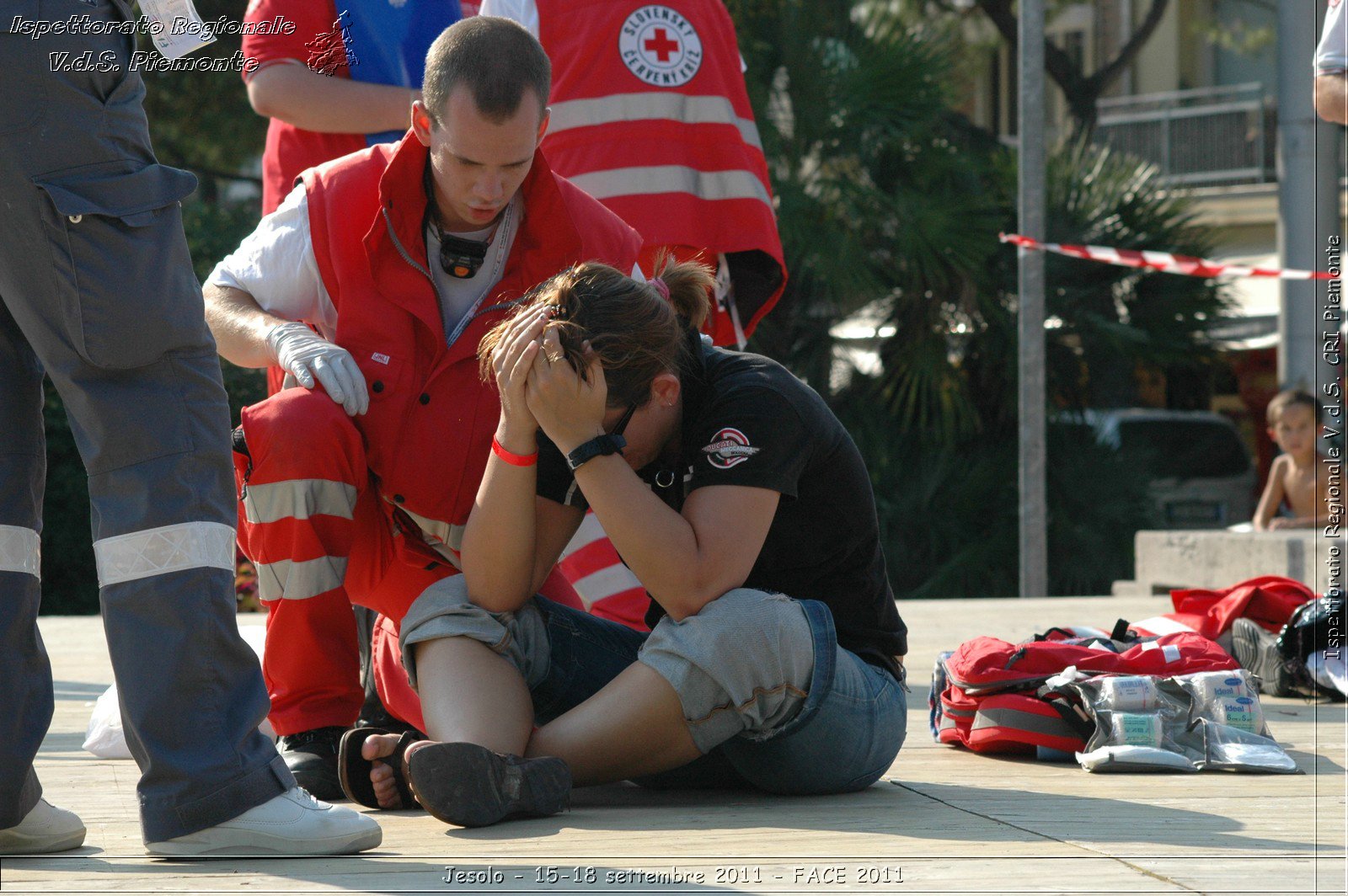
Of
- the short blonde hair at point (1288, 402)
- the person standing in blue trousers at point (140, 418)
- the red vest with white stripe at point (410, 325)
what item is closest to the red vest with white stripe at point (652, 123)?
the red vest with white stripe at point (410, 325)

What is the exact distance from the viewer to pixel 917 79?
9.78 meters

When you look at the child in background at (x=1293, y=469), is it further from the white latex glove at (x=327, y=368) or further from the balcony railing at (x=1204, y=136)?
the balcony railing at (x=1204, y=136)

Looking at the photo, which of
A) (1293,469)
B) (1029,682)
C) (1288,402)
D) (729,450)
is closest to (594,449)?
(729,450)

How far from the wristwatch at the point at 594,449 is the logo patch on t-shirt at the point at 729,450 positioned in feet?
0.47

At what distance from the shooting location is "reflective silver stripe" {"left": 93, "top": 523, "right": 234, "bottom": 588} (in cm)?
201

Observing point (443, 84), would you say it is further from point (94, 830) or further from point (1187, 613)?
point (1187, 613)

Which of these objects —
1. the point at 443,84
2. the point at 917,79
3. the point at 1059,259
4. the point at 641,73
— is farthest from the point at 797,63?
the point at 443,84

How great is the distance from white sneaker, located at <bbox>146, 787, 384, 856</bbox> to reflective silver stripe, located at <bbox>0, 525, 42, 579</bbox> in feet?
1.38

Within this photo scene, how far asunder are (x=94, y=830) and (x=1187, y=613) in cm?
287

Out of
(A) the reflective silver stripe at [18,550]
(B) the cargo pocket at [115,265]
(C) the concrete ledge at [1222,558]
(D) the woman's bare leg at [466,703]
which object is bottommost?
(C) the concrete ledge at [1222,558]

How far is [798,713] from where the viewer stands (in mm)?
2502

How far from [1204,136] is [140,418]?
67.9 feet

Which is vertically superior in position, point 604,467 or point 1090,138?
point 1090,138

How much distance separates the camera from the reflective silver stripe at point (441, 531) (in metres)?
2.92
